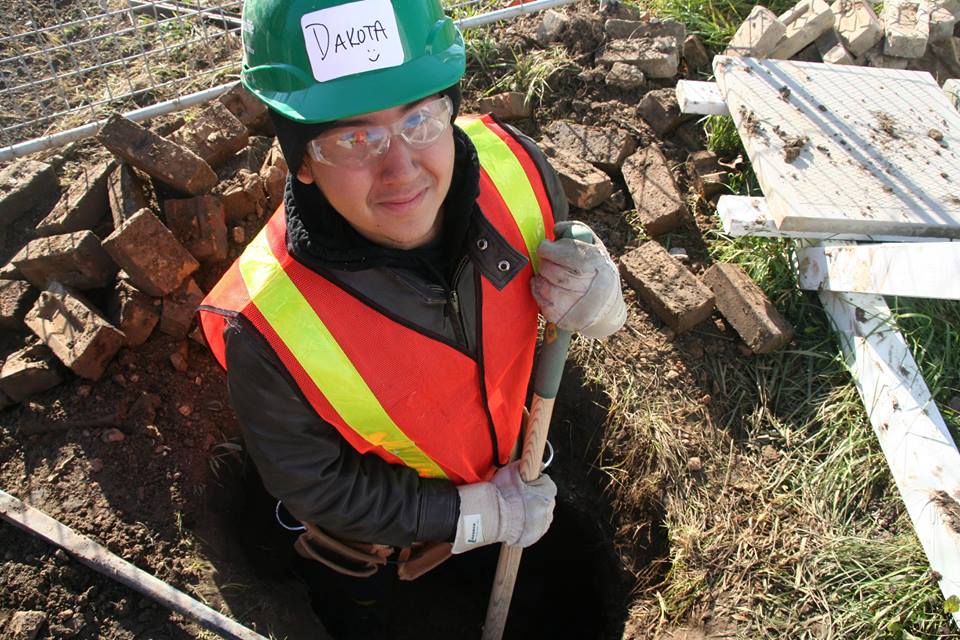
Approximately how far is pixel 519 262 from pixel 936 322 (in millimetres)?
2234

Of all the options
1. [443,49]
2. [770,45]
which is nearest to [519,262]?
[443,49]

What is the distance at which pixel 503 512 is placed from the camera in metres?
2.62

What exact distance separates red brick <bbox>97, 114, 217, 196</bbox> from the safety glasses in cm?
162

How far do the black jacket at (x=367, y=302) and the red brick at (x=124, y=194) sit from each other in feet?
4.99

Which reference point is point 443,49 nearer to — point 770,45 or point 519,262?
point 519,262

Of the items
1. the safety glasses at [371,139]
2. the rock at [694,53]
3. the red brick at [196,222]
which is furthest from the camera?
the rock at [694,53]

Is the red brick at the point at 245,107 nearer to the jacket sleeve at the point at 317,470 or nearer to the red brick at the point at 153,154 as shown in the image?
the red brick at the point at 153,154

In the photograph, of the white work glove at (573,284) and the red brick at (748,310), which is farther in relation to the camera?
the red brick at (748,310)

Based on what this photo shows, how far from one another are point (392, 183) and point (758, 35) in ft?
10.1

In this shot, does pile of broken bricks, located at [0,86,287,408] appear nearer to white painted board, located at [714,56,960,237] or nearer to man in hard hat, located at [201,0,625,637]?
man in hard hat, located at [201,0,625,637]

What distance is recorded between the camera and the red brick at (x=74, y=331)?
9.98ft

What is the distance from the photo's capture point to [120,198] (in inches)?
129

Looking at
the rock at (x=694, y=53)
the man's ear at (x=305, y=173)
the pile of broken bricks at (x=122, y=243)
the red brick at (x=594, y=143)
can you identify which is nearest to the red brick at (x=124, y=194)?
the pile of broken bricks at (x=122, y=243)

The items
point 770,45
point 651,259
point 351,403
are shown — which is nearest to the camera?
point 351,403
